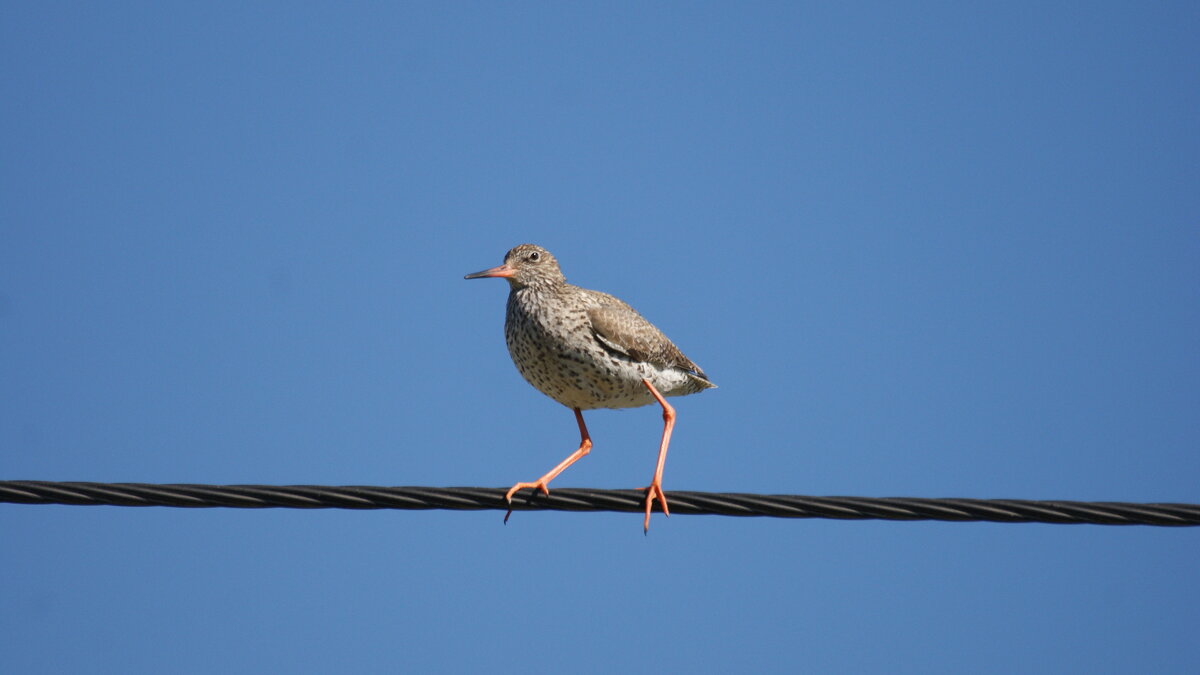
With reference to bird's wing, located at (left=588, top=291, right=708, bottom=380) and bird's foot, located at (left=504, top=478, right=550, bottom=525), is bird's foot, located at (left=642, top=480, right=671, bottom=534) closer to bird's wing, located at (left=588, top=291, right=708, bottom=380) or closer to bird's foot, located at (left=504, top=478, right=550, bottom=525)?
bird's foot, located at (left=504, top=478, right=550, bottom=525)

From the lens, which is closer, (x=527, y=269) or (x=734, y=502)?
(x=734, y=502)

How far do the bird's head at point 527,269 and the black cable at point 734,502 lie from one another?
4.26m

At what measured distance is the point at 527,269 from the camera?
1055 centimetres

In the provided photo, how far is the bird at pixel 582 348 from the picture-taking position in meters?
9.78

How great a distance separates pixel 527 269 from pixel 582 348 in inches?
46.2

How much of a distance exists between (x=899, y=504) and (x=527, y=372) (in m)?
4.55

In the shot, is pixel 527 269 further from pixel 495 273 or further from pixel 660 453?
pixel 660 453

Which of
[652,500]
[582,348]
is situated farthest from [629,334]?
[652,500]

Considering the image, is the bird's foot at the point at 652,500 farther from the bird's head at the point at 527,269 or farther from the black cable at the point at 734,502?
the bird's head at the point at 527,269

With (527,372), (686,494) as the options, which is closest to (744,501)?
(686,494)

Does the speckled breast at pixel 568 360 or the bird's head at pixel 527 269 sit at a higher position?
the bird's head at pixel 527 269

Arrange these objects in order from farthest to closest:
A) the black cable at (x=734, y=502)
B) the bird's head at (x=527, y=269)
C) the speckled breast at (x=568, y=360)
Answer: the bird's head at (x=527, y=269)
the speckled breast at (x=568, y=360)
the black cable at (x=734, y=502)

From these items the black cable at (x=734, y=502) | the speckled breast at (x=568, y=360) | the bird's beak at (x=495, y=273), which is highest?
the bird's beak at (x=495, y=273)

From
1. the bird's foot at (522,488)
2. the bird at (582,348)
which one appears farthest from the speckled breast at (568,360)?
the bird's foot at (522,488)
